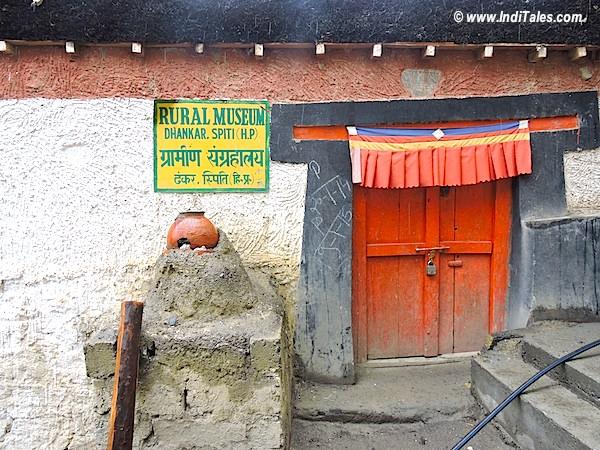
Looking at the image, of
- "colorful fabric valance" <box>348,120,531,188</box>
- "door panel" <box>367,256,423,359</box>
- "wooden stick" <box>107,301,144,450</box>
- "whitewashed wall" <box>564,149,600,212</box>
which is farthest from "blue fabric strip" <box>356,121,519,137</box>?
"wooden stick" <box>107,301,144,450</box>

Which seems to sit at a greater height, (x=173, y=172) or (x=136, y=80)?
(x=136, y=80)

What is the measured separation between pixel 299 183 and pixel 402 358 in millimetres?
1869

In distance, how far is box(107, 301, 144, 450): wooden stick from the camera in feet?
9.32

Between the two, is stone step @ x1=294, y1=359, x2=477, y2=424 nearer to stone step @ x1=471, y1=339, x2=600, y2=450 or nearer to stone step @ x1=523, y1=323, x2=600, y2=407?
stone step @ x1=471, y1=339, x2=600, y2=450

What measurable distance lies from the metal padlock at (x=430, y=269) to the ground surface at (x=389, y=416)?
908 mm

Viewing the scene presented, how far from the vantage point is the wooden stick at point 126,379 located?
2.84 m

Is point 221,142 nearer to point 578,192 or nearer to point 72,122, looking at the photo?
point 72,122

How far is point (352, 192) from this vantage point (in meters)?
4.55

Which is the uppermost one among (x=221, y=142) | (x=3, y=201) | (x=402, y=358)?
(x=221, y=142)

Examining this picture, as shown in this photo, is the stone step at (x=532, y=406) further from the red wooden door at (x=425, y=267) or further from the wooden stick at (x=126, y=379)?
the wooden stick at (x=126, y=379)

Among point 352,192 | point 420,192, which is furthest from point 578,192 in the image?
point 352,192

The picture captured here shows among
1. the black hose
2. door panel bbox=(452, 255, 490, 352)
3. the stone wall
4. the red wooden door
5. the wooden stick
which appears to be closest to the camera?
the wooden stick

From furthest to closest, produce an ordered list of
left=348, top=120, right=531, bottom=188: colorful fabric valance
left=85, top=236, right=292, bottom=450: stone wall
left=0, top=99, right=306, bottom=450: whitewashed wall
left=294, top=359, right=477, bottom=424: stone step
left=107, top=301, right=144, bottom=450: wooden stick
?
1. left=348, top=120, right=531, bottom=188: colorful fabric valance
2. left=0, top=99, right=306, bottom=450: whitewashed wall
3. left=294, top=359, right=477, bottom=424: stone step
4. left=85, top=236, right=292, bottom=450: stone wall
5. left=107, top=301, right=144, bottom=450: wooden stick

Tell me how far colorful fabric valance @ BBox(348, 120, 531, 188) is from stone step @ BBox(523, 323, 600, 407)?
4.38ft
